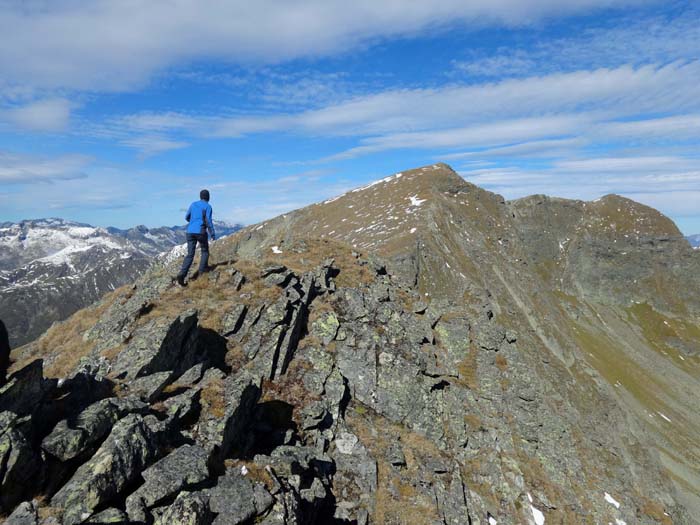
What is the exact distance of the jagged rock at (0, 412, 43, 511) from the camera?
33.3 ft

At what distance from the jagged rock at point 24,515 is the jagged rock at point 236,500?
4485mm

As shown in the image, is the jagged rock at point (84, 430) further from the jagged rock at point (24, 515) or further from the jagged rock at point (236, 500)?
the jagged rock at point (236, 500)

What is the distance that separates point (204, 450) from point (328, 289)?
66.4 feet

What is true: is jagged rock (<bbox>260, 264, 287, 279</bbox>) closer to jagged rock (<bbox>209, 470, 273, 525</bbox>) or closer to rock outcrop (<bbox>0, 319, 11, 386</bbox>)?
rock outcrop (<bbox>0, 319, 11, 386</bbox>)

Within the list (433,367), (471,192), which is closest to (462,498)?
(433,367)

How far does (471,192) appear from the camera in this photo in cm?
13900

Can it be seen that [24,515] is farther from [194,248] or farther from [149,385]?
[194,248]

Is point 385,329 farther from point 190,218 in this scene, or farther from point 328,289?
point 190,218

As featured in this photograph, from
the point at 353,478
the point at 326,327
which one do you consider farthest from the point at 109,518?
the point at 326,327

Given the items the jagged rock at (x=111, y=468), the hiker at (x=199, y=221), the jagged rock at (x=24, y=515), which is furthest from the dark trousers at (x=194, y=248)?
the jagged rock at (x=24, y=515)

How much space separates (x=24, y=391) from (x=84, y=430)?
2212 millimetres

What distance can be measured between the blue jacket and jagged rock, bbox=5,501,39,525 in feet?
52.1

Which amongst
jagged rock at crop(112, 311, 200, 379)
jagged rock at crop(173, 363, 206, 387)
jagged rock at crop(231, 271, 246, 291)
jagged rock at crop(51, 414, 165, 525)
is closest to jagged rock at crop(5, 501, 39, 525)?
jagged rock at crop(51, 414, 165, 525)

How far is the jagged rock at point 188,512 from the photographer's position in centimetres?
1080
